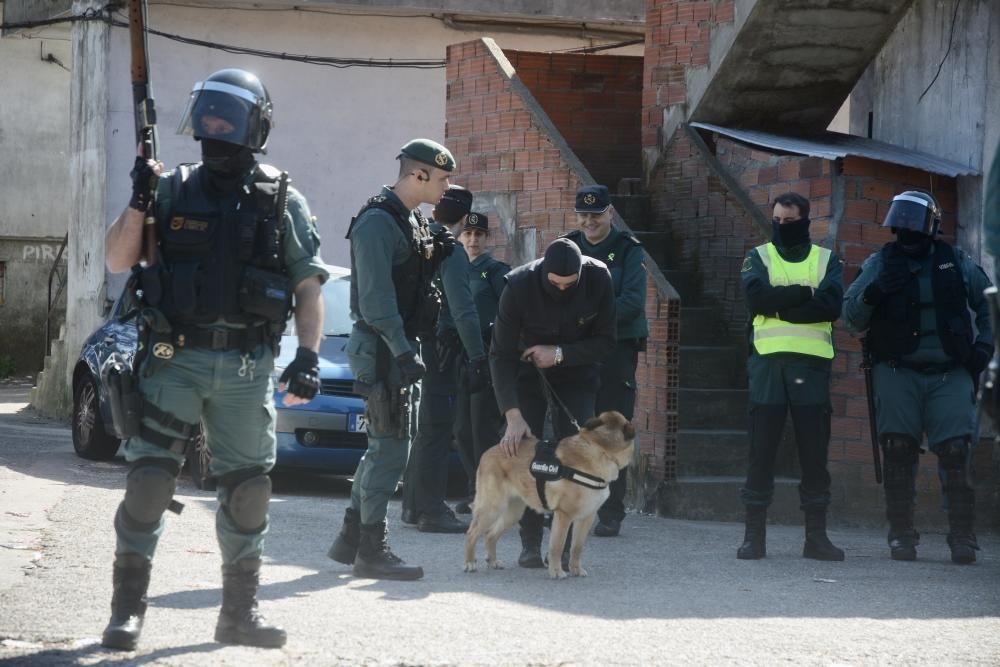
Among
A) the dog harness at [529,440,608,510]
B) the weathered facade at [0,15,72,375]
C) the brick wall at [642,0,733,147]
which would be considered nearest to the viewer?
the dog harness at [529,440,608,510]

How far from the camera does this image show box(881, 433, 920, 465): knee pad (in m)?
8.55

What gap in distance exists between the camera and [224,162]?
5.43 metres

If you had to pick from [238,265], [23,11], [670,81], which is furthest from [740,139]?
[23,11]

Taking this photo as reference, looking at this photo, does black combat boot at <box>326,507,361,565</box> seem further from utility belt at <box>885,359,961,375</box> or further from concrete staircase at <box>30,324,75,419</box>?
concrete staircase at <box>30,324,75,419</box>

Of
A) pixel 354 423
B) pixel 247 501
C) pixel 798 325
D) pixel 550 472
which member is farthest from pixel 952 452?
pixel 247 501

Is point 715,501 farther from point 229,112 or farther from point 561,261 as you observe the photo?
point 229,112

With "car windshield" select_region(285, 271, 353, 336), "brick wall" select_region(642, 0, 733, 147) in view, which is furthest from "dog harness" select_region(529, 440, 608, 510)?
"brick wall" select_region(642, 0, 733, 147)

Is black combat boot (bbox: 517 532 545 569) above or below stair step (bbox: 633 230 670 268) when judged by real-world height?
below

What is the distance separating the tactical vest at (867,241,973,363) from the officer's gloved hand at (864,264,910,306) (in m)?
0.04

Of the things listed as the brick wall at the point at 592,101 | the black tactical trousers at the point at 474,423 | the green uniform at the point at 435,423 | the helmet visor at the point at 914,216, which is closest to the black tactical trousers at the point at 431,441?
the green uniform at the point at 435,423

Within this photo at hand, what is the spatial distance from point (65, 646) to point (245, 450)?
0.92 metres

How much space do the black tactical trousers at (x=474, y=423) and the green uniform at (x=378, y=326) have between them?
1879mm

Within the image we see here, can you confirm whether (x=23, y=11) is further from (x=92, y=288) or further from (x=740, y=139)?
(x=740, y=139)

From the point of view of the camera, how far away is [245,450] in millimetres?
5406
